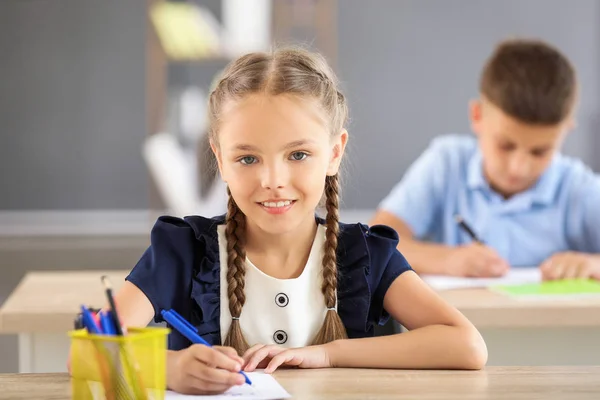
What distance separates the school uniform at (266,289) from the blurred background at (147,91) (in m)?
3.90

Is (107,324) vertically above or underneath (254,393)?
above

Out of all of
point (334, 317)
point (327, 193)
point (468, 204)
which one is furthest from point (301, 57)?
point (468, 204)

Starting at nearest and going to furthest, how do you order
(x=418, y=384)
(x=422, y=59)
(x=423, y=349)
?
(x=418, y=384), (x=423, y=349), (x=422, y=59)

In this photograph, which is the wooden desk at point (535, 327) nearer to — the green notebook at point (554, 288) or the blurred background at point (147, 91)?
the green notebook at point (554, 288)

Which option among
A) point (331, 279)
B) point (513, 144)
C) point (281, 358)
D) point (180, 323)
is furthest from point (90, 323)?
point (513, 144)

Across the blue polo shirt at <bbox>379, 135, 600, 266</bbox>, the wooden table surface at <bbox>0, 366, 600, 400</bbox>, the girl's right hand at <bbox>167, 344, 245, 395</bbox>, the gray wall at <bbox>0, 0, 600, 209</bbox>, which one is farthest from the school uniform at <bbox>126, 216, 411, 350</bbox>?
the gray wall at <bbox>0, 0, 600, 209</bbox>

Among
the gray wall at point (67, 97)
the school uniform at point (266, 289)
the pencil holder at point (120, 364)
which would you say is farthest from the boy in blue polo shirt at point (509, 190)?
the gray wall at point (67, 97)

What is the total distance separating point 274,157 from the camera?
1258 millimetres

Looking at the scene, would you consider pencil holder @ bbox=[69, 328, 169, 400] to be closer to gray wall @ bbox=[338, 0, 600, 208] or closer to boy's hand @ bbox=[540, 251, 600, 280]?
boy's hand @ bbox=[540, 251, 600, 280]

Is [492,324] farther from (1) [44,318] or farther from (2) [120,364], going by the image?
(2) [120,364]

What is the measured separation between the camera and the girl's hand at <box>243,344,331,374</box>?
45.2 inches

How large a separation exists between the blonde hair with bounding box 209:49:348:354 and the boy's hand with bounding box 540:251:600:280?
34.8 inches

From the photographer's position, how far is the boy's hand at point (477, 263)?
2.14 m

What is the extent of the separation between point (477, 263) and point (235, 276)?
0.92 m
